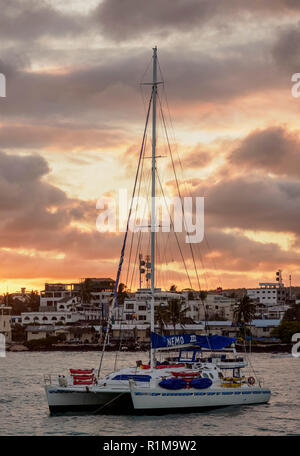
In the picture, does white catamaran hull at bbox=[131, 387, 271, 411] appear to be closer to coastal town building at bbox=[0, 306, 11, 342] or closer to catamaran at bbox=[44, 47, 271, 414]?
catamaran at bbox=[44, 47, 271, 414]

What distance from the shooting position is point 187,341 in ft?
151

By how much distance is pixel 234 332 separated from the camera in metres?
164

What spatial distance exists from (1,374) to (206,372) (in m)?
44.2

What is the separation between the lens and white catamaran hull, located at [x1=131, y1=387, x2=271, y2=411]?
41625 mm

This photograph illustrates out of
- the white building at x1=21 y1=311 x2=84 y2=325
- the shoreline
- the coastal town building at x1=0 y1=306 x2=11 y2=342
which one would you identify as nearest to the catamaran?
the shoreline

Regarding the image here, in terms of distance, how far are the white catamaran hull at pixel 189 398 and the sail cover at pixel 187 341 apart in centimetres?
324

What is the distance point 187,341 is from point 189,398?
4400mm

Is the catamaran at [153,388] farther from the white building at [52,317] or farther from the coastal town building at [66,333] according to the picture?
the white building at [52,317]

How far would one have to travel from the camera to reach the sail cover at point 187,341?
1754 inches

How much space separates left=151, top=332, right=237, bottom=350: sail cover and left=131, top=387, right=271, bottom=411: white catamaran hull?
3238 millimetres

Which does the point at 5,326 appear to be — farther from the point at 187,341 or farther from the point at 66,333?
the point at 187,341

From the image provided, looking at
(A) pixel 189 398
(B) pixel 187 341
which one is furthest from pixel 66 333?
(A) pixel 189 398
